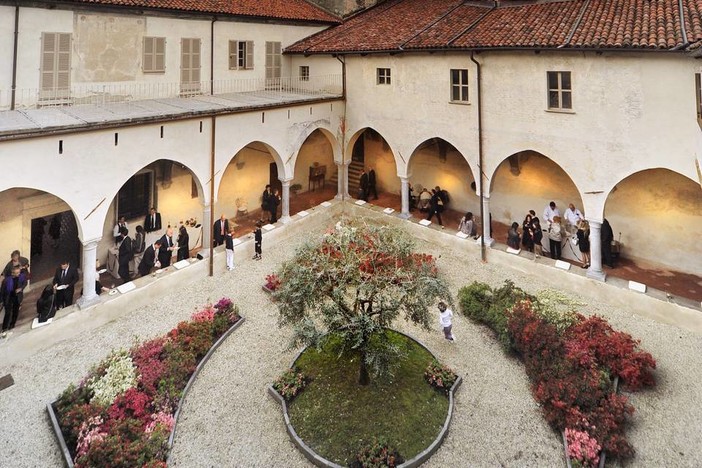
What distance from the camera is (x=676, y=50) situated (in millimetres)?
11391

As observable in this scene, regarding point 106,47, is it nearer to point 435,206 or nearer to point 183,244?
point 183,244

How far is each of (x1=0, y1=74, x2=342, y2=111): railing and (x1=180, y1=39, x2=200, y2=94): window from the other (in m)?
0.04

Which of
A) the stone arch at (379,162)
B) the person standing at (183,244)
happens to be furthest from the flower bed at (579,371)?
the stone arch at (379,162)

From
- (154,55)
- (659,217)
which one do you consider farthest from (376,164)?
(659,217)

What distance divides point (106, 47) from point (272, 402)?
Result: 13.5 m

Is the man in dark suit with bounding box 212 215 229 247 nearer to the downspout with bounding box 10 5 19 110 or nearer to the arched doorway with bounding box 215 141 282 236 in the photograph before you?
the arched doorway with bounding box 215 141 282 236

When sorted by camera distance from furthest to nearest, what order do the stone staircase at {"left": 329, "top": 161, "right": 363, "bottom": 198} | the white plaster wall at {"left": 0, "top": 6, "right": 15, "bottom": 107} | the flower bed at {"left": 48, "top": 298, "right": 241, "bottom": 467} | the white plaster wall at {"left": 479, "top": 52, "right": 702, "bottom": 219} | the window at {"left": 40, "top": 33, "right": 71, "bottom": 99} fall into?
1. the stone staircase at {"left": 329, "top": 161, "right": 363, "bottom": 198}
2. the window at {"left": 40, "top": 33, "right": 71, "bottom": 99}
3. the white plaster wall at {"left": 0, "top": 6, "right": 15, "bottom": 107}
4. the white plaster wall at {"left": 479, "top": 52, "right": 702, "bottom": 219}
5. the flower bed at {"left": 48, "top": 298, "right": 241, "bottom": 467}

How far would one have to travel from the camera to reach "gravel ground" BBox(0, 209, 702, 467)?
346 inches

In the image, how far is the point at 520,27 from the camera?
15.3 meters

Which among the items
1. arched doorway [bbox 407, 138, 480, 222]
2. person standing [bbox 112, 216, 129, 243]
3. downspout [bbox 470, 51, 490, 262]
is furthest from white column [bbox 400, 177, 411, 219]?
person standing [bbox 112, 216, 129, 243]

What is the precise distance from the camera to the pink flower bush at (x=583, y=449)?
8.45m

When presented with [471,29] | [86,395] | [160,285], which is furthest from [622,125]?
[86,395]

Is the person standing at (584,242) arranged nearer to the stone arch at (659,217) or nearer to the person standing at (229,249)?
the stone arch at (659,217)

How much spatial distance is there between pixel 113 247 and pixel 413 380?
41.2 ft
